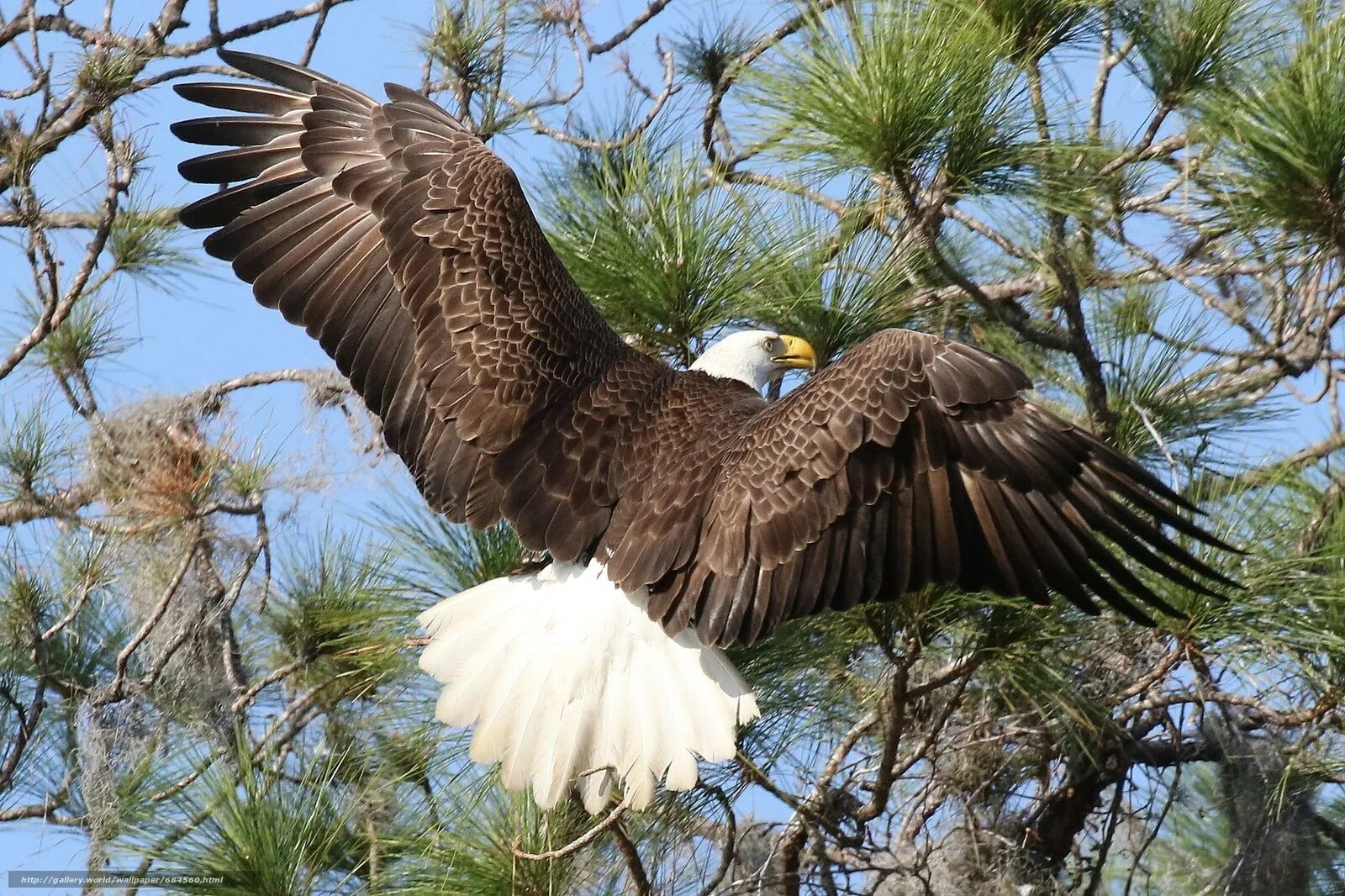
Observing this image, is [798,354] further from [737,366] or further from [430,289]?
[430,289]

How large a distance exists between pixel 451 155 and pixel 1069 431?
144 cm

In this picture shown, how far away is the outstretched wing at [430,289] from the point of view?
10.7ft

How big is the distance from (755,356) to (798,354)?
0.37 feet

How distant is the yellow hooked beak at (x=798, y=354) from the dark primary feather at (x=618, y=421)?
157mm

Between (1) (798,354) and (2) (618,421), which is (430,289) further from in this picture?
(1) (798,354)

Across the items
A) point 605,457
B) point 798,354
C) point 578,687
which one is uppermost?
point 798,354

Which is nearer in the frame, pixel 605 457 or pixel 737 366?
pixel 605 457

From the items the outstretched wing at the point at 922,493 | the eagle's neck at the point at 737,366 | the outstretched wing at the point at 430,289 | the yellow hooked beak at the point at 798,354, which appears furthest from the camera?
the eagle's neck at the point at 737,366

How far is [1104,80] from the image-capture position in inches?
144

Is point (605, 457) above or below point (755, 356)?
below

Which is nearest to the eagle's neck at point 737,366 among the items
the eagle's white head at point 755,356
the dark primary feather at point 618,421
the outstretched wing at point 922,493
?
the eagle's white head at point 755,356

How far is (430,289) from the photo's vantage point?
136 inches

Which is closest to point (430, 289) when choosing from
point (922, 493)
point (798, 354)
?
point (798, 354)

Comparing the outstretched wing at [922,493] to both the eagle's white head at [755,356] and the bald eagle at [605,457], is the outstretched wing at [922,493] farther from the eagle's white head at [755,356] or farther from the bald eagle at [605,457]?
the eagle's white head at [755,356]
